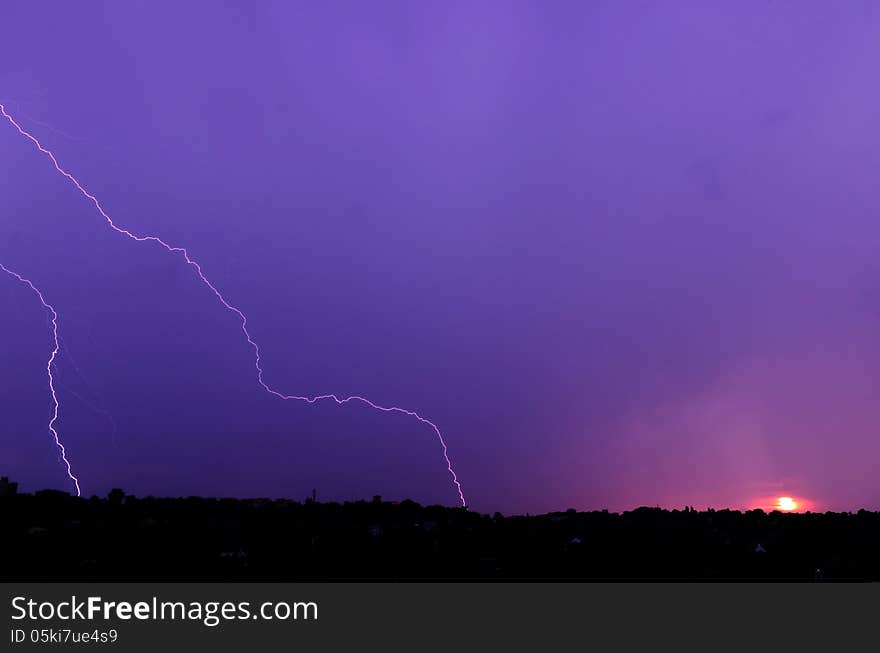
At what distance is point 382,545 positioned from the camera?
29.0 feet

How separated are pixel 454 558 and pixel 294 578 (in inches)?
71.1

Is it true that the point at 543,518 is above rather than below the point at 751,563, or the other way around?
above

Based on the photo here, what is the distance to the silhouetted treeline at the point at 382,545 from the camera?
25.6 feet

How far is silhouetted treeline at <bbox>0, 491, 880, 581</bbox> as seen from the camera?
25.6 feet

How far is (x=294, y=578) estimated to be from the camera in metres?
7.75
